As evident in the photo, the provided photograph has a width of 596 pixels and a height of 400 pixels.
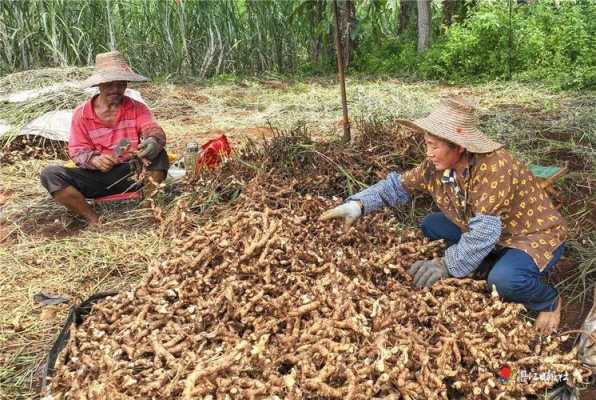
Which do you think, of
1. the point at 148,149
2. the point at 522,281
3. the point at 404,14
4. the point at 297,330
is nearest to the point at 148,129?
the point at 148,149

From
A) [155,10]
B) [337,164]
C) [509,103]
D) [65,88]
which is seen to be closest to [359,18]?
[155,10]

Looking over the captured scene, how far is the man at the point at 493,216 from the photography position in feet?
7.63

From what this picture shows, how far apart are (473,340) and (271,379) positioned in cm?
77

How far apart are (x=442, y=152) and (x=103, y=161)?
87.0 inches

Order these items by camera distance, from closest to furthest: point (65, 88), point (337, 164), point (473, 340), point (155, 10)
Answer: point (473, 340), point (337, 164), point (65, 88), point (155, 10)

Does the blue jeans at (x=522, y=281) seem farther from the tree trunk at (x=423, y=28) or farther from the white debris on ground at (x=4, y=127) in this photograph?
the tree trunk at (x=423, y=28)

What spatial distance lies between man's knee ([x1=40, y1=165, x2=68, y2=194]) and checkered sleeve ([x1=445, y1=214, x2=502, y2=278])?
249 centimetres

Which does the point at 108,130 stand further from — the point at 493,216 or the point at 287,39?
the point at 287,39

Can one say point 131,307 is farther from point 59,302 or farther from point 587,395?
point 587,395

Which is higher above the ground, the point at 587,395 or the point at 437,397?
the point at 437,397

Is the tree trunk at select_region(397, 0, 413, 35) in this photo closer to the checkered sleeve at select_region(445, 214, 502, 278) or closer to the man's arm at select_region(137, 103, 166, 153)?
the man's arm at select_region(137, 103, 166, 153)

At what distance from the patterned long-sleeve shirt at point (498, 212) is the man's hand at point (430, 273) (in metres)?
0.04

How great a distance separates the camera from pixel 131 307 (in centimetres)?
235

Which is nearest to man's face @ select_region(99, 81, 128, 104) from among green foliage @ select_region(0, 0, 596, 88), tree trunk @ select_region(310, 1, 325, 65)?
green foliage @ select_region(0, 0, 596, 88)
